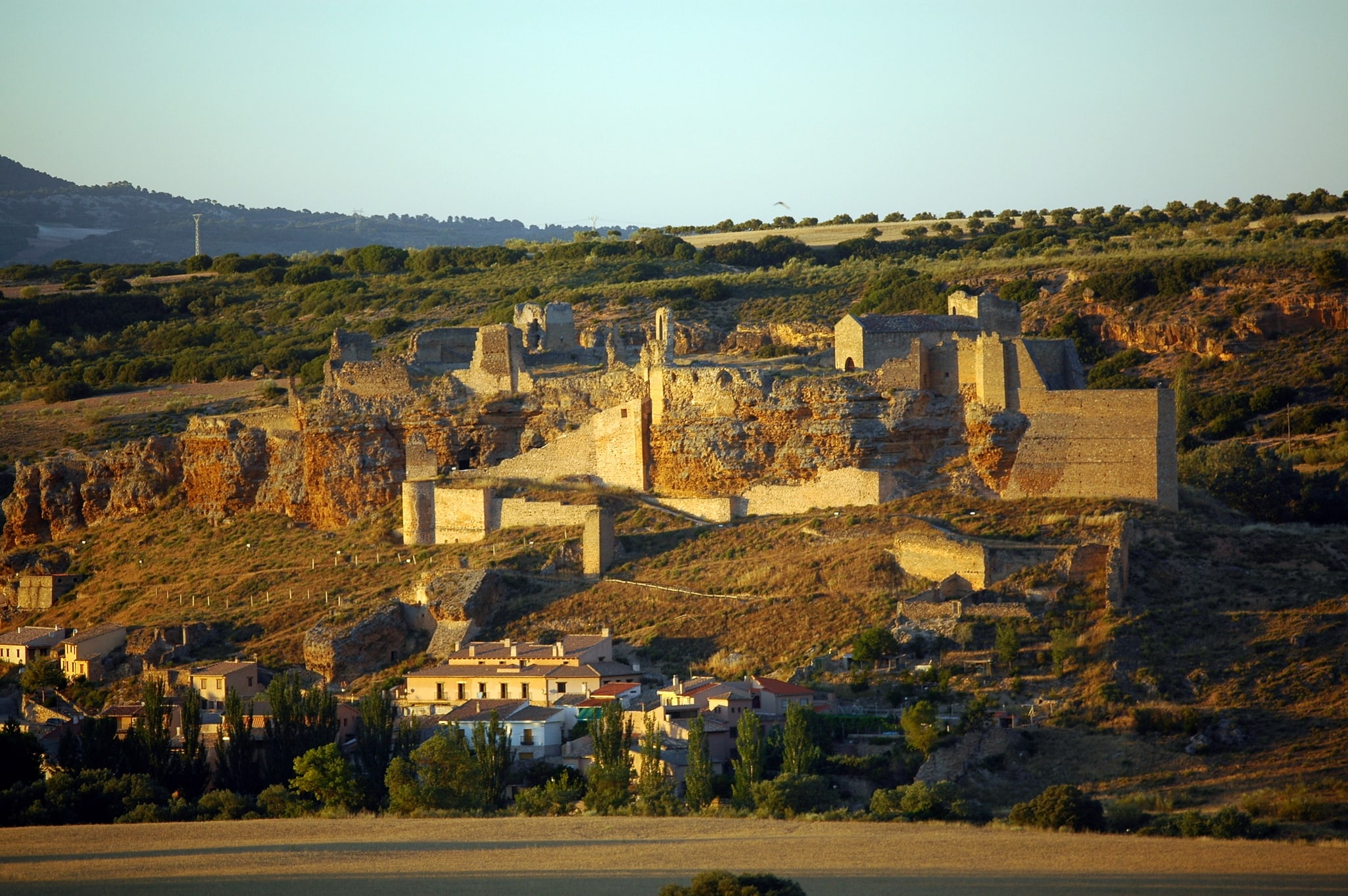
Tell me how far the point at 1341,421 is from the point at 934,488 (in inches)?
633

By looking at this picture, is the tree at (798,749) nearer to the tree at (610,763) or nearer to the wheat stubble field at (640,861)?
the wheat stubble field at (640,861)

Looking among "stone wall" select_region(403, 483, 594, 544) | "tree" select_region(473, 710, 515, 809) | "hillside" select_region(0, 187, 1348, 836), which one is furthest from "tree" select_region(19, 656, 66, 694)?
"tree" select_region(473, 710, 515, 809)

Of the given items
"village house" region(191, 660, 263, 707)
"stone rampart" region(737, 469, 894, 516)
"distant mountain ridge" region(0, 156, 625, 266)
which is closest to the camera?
"village house" region(191, 660, 263, 707)

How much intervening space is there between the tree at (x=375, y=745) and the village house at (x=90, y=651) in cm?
1085

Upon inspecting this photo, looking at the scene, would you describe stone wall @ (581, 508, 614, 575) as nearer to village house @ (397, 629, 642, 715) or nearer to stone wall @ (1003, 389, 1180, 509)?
village house @ (397, 629, 642, 715)

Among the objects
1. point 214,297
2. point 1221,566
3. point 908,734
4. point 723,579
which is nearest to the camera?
point 908,734

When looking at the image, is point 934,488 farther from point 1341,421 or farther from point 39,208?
point 39,208

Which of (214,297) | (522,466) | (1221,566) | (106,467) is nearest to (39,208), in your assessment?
(214,297)

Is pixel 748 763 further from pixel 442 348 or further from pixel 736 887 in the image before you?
pixel 442 348

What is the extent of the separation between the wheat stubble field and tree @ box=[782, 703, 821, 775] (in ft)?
5.65

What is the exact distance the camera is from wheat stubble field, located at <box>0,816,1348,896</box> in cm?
2789

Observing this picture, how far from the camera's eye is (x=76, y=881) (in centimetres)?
2928

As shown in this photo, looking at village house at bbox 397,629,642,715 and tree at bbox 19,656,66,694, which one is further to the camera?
tree at bbox 19,656,66,694

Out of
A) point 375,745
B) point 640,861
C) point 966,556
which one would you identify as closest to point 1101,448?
point 966,556
